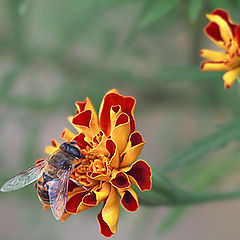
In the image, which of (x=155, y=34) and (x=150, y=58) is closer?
(x=155, y=34)

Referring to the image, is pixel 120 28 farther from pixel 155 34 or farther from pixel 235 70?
pixel 235 70

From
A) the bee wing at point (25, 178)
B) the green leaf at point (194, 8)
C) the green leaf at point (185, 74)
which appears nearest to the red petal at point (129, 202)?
the bee wing at point (25, 178)

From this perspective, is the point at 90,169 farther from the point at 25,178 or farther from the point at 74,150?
the point at 25,178

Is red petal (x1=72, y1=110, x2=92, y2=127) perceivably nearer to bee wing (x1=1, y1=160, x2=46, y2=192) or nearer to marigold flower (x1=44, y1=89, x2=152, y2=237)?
marigold flower (x1=44, y1=89, x2=152, y2=237)

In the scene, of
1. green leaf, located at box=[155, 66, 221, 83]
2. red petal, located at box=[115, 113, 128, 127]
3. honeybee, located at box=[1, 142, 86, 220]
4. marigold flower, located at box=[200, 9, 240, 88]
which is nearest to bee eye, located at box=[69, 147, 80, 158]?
honeybee, located at box=[1, 142, 86, 220]

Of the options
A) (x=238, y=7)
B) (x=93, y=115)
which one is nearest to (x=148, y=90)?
(x=238, y=7)

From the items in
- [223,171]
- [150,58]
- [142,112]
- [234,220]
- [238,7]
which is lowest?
[234,220]

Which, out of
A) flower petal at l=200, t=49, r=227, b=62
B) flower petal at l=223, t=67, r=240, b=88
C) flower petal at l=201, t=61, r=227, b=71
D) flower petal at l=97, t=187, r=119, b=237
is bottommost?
flower petal at l=97, t=187, r=119, b=237

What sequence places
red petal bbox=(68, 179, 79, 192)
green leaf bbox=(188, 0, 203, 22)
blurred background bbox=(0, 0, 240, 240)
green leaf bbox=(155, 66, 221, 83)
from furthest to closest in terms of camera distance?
blurred background bbox=(0, 0, 240, 240) → green leaf bbox=(155, 66, 221, 83) → green leaf bbox=(188, 0, 203, 22) → red petal bbox=(68, 179, 79, 192)
